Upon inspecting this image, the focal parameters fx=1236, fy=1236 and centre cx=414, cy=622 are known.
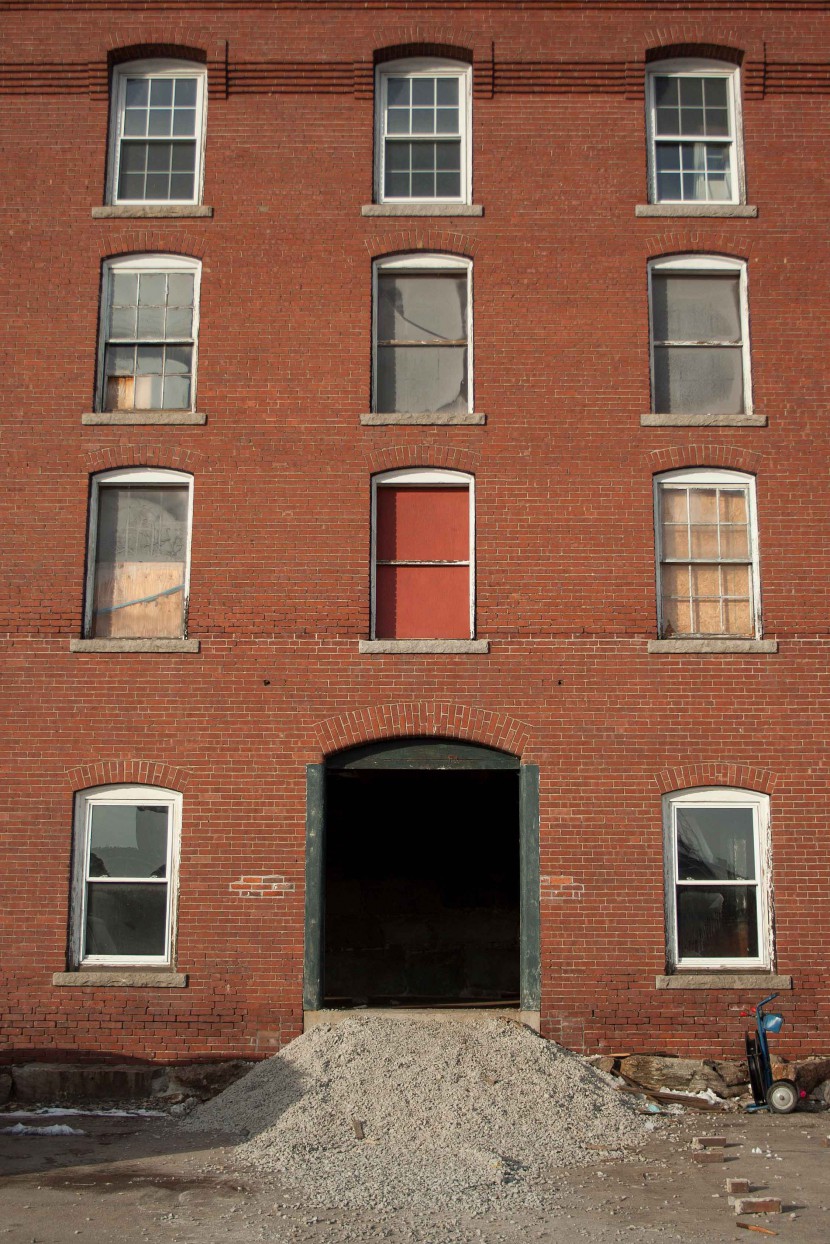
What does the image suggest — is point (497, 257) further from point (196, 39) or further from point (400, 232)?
point (196, 39)

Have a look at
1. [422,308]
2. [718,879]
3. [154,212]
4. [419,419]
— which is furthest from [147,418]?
[718,879]

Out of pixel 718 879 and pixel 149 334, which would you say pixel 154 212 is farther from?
pixel 718 879

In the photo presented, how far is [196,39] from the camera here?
14.9 meters

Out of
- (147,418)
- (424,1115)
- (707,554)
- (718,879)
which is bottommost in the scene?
(424,1115)

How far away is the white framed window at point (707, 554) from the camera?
13852mm

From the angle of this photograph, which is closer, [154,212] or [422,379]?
[422,379]

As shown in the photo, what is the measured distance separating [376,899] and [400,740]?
6.34 meters

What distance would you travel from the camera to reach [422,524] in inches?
552

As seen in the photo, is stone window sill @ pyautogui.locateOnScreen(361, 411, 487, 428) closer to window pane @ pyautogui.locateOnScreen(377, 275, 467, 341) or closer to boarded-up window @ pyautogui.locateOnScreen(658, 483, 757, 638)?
window pane @ pyautogui.locateOnScreen(377, 275, 467, 341)

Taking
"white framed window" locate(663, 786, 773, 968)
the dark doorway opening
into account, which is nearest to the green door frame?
"white framed window" locate(663, 786, 773, 968)

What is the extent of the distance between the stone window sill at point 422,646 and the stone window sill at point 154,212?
553 centimetres

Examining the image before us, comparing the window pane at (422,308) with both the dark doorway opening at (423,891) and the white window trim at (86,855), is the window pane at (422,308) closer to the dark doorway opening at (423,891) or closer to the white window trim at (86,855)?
the white window trim at (86,855)

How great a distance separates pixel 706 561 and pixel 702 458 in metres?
1.17

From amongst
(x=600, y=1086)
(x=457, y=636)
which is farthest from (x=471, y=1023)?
(x=457, y=636)
